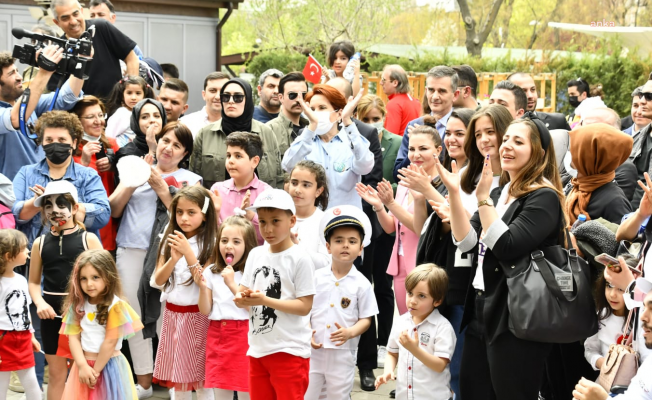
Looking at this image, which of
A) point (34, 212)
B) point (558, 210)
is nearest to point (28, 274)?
point (34, 212)

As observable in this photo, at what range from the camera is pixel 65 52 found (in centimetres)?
627

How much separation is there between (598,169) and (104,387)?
3325mm

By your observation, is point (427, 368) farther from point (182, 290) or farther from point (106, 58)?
point (106, 58)

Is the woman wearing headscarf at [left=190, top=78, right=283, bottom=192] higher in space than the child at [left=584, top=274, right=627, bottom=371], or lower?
higher

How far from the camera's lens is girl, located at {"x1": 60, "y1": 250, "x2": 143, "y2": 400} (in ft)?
15.9

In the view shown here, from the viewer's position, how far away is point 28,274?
570 cm

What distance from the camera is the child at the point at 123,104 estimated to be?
6.73m

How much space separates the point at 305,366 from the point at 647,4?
3113 centimetres

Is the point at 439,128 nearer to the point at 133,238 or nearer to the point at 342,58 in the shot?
the point at 133,238

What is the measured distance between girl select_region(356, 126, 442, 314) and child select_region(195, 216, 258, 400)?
90 cm

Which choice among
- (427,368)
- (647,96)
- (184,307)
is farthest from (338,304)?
(647,96)

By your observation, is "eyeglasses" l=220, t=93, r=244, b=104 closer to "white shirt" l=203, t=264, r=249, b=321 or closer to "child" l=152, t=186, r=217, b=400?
"child" l=152, t=186, r=217, b=400

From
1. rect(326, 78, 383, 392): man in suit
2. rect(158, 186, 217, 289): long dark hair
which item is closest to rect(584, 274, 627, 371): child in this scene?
rect(326, 78, 383, 392): man in suit

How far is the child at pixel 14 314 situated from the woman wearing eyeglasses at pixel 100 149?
0.99 m
